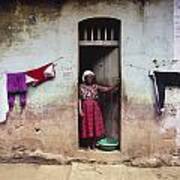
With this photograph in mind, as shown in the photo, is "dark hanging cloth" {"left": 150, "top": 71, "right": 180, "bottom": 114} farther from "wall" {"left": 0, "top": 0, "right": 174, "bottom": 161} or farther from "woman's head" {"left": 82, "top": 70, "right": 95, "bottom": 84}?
"woman's head" {"left": 82, "top": 70, "right": 95, "bottom": 84}

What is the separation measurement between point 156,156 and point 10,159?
2514 mm

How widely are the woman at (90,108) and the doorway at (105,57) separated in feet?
0.60

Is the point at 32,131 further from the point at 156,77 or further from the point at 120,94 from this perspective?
the point at 156,77

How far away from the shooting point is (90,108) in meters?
9.25

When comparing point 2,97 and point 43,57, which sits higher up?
point 43,57

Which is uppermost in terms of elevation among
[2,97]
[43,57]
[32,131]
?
[43,57]

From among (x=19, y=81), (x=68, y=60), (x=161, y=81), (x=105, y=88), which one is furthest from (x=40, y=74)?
(x=161, y=81)

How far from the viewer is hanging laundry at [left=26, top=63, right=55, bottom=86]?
9078 mm

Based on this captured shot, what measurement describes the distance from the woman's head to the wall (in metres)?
0.18

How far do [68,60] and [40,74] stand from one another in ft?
1.74

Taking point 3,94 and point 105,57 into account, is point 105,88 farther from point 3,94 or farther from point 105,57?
point 3,94

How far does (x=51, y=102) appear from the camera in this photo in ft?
30.2

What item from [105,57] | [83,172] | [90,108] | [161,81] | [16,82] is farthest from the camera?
[105,57]

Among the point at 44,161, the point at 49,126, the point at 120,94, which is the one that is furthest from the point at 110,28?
the point at 44,161
